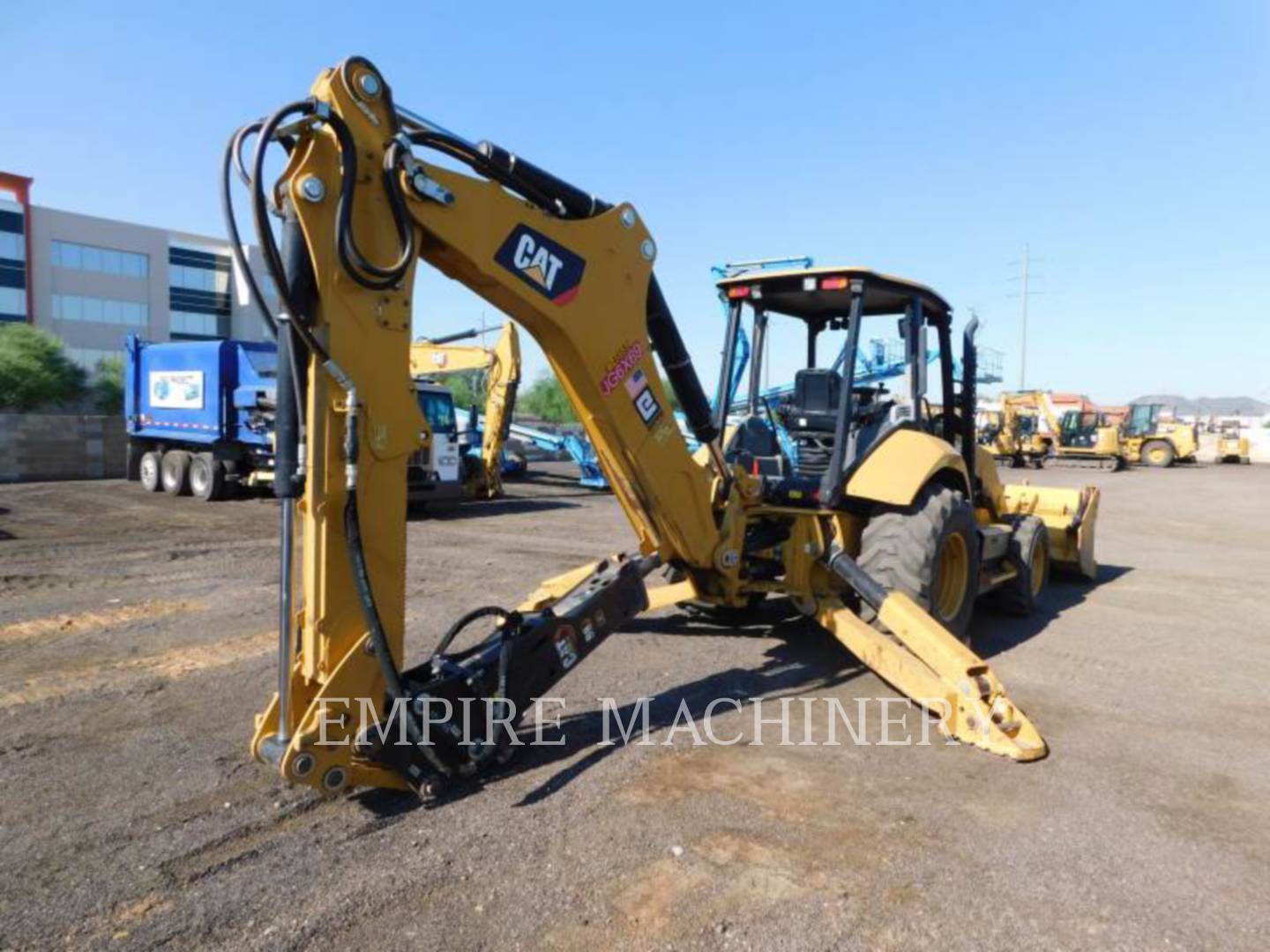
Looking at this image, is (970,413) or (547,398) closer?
(970,413)

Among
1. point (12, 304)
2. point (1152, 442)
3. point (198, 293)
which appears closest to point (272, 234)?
point (1152, 442)

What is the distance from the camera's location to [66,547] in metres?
10.0

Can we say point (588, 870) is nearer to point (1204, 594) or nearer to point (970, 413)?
point (970, 413)

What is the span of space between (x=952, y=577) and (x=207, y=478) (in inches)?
534

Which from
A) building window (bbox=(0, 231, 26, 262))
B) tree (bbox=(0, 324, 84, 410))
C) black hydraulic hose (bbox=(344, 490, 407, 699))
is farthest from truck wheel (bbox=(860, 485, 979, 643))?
building window (bbox=(0, 231, 26, 262))

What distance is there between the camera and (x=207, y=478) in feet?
51.0

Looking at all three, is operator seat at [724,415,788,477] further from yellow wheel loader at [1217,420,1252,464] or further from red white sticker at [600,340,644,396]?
yellow wheel loader at [1217,420,1252,464]

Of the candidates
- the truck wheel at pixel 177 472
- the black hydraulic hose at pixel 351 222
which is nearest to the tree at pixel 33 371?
the truck wheel at pixel 177 472

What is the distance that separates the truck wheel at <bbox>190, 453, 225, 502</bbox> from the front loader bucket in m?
12.8

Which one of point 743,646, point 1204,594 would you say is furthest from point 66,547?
point 1204,594

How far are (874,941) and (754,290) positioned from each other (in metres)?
4.45

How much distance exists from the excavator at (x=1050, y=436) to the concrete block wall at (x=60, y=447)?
99.7 ft

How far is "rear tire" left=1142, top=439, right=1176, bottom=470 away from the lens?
37500mm

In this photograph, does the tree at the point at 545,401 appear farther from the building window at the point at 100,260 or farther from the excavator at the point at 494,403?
the excavator at the point at 494,403
